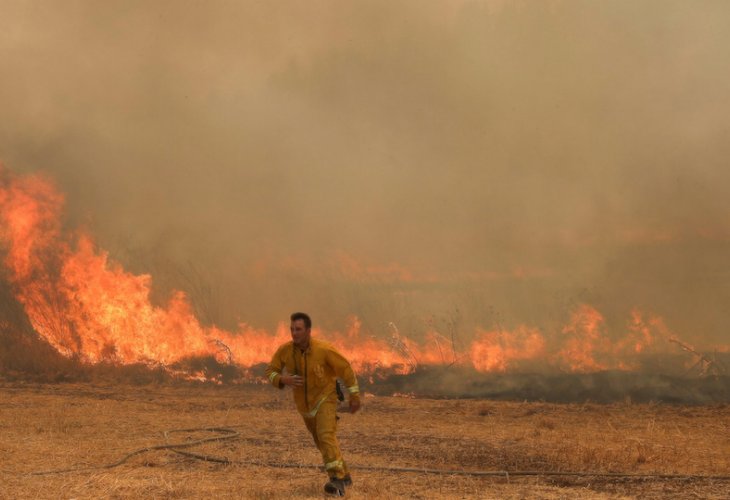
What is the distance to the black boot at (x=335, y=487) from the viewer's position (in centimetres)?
905

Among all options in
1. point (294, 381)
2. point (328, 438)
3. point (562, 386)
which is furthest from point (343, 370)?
point (562, 386)

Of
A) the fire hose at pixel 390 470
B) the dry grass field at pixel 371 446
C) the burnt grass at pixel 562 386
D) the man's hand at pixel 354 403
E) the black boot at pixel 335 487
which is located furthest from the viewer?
the burnt grass at pixel 562 386

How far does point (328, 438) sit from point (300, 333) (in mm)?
1461

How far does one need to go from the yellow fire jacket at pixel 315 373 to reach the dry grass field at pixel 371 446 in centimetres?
130

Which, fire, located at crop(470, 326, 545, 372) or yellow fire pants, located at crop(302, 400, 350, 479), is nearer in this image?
yellow fire pants, located at crop(302, 400, 350, 479)

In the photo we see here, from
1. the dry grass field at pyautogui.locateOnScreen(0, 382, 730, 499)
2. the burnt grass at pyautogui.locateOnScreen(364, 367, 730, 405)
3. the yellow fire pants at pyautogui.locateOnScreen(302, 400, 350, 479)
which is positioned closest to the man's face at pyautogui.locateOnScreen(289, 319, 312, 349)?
the yellow fire pants at pyautogui.locateOnScreen(302, 400, 350, 479)

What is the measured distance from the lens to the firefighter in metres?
9.11

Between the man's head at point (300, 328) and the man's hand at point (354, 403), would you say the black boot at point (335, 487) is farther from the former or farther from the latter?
the man's head at point (300, 328)

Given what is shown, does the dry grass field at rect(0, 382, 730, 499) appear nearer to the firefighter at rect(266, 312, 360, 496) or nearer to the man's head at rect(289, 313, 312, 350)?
the firefighter at rect(266, 312, 360, 496)

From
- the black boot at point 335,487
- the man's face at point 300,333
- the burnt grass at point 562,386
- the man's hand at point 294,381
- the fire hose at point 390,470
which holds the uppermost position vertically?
the man's face at point 300,333

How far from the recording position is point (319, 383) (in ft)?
30.4

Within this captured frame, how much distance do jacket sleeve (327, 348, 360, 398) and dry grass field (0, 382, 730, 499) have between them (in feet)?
4.58

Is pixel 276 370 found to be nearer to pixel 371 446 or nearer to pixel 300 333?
pixel 300 333

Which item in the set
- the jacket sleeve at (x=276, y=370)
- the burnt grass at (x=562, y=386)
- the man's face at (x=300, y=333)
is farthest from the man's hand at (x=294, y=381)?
the burnt grass at (x=562, y=386)
